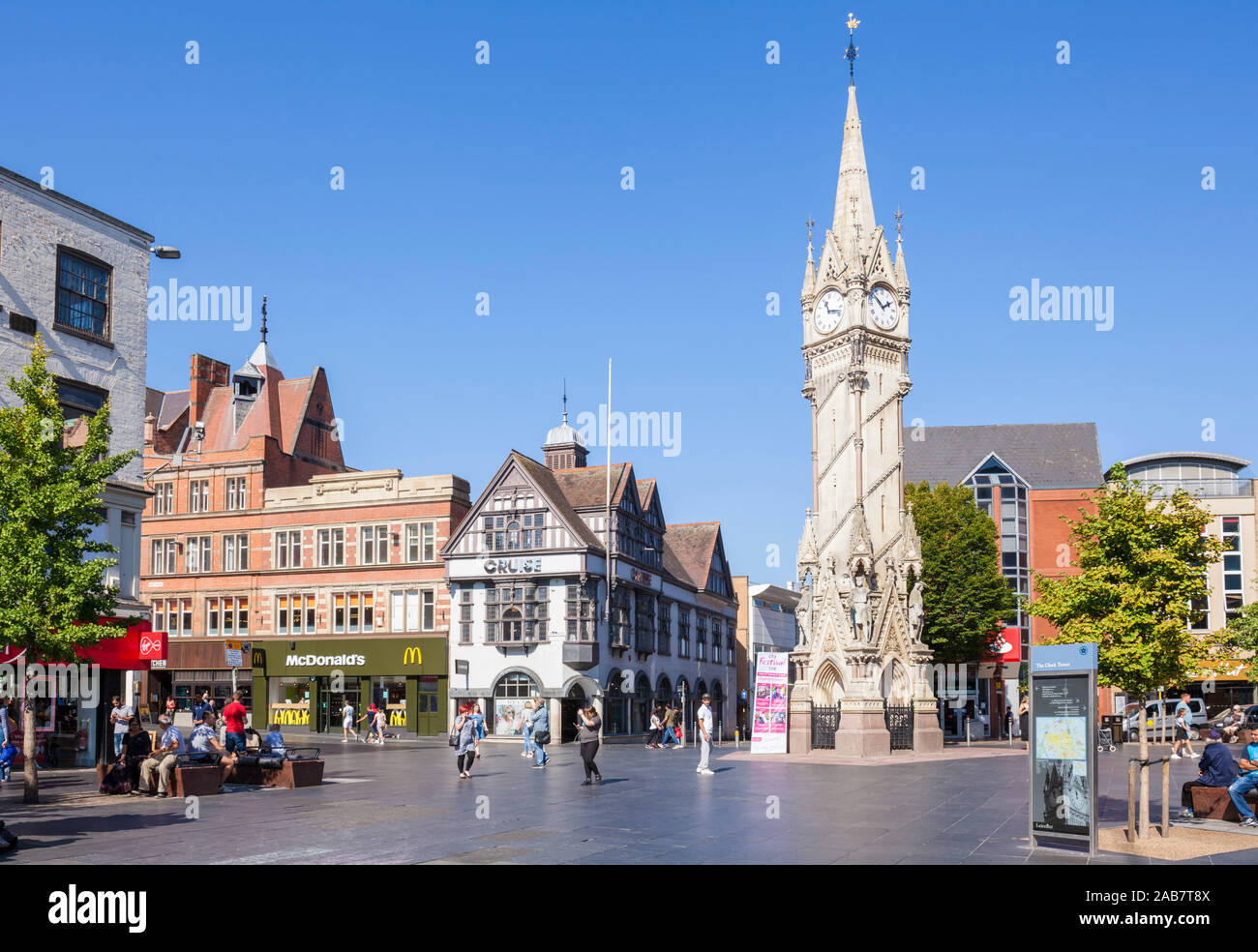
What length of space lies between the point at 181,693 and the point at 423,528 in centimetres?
1617

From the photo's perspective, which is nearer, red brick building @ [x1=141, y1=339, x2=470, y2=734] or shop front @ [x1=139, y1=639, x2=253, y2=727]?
red brick building @ [x1=141, y1=339, x2=470, y2=734]

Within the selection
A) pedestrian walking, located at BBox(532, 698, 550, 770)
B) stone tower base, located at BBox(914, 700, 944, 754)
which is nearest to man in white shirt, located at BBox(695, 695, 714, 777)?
pedestrian walking, located at BBox(532, 698, 550, 770)

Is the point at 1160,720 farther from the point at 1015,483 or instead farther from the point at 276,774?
the point at 276,774

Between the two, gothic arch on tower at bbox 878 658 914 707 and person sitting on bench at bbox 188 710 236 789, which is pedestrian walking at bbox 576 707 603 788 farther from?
gothic arch on tower at bbox 878 658 914 707

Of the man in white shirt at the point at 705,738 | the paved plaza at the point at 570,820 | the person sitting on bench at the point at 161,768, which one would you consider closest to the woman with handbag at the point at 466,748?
the paved plaza at the point at 570,820

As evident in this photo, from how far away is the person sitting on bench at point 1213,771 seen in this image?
57.4 ft

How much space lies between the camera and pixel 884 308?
41.1 m

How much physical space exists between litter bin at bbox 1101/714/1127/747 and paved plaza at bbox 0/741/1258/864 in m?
24.5

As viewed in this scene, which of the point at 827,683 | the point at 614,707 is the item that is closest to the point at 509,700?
the point at 614,707

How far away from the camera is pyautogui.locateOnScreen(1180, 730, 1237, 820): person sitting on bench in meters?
17.5

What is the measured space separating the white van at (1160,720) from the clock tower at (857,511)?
16125mm

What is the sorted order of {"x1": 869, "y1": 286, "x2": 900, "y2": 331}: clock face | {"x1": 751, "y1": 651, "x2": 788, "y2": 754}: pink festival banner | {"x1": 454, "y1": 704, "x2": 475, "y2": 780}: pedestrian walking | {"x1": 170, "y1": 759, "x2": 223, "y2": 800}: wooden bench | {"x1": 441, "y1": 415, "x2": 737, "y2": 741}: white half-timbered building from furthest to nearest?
{"x1": 441, "y1": 415, "x2": 737, "y2": 741}: white half-timbered building, {"x1": 869, "y1": 286, "x2": 900, "y2": 331}: clock face, {"x1": 751, "y1": 651, "x2": 788, "y2": 754}: pink festival banner, {"x1": 454, "y1": 704, "x2": 475, "y2": 780}: pedestrian walking, {"x1": 170, "y1": 759, "x2": 223, "y2": 800}: wooden bench

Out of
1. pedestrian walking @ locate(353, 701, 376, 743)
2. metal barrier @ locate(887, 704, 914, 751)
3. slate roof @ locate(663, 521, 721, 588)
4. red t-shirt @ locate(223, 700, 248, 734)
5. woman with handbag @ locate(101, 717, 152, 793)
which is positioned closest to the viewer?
woman with handbag @ locate(101, 717, 152, 793)
